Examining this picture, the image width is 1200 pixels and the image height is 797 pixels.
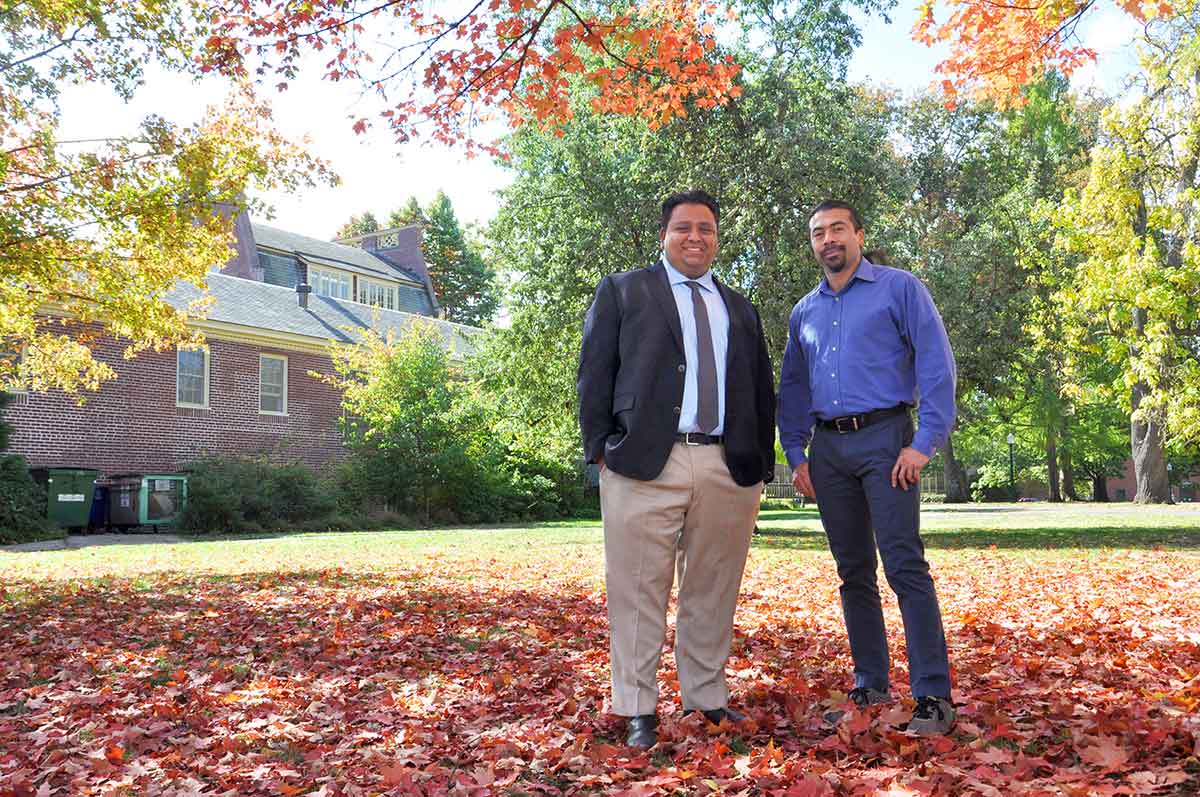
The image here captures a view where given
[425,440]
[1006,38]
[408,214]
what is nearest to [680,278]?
[1006,38]

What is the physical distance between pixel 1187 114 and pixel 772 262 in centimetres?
887

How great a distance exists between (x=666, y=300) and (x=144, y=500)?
18.8 metres

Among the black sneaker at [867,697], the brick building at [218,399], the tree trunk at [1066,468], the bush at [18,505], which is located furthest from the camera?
the tree trunk at [1066,468]

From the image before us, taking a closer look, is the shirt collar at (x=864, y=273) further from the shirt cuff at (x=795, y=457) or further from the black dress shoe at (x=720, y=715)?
the black dress shoe at (x=720, y=715)

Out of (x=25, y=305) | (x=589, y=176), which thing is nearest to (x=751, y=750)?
(x=25, y=305)

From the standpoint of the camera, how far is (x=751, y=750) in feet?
12.5

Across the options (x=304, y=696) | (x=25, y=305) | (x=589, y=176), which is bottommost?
(x=304, y=696)

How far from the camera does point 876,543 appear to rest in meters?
4.32

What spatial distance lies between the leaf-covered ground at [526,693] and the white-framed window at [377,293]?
2894cm

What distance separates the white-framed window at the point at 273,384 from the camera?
84.0 feet

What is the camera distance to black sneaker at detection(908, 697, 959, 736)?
3.82 metres

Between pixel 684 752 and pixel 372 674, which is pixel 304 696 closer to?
pixel 372 674

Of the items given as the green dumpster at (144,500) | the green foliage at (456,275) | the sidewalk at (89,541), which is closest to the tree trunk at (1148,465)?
the green dumpster at (144,500)

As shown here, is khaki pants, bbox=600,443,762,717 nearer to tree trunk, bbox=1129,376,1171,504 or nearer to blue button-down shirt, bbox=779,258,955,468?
blue button-down shirt, bbox=779,258,955,468
